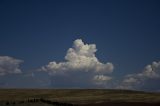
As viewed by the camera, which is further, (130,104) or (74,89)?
(74,89)

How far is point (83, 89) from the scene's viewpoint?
14812cm

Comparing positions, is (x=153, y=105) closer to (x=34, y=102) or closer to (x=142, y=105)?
(x=142, y=105)

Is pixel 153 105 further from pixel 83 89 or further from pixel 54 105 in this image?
pixel 83 89

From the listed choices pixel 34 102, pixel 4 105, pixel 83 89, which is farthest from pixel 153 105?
pixel 83 89

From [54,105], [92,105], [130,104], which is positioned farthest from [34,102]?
[130,104]

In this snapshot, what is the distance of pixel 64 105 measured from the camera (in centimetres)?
7962

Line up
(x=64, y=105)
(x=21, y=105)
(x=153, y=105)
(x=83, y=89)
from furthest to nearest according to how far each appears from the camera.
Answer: (x=83, y=89) < (x=21, y=105) < (x=64, y=105) < (x=153, y=105)

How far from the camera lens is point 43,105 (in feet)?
277

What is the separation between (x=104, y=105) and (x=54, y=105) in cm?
1306

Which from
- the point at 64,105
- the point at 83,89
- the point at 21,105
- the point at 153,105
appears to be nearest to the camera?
the point at 153,105

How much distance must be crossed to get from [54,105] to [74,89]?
6812cm

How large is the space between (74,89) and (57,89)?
8132mm

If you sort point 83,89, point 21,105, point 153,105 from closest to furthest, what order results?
point 153,105, point 21,105, point 83,89

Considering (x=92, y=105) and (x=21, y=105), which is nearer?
(x=92, y=105)
